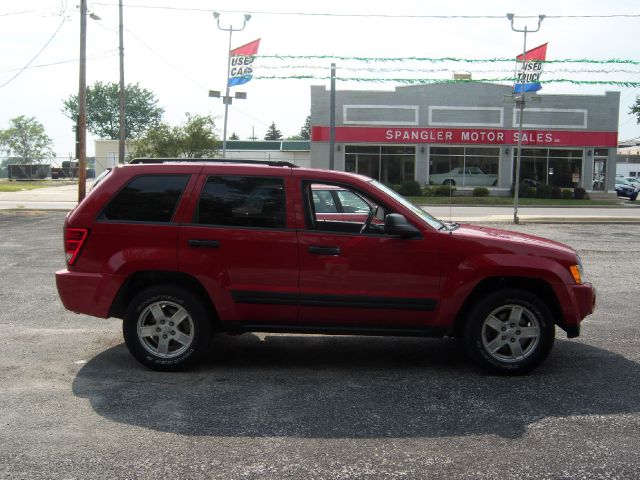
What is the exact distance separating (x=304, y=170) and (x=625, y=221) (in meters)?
20.9

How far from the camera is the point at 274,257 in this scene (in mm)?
5508

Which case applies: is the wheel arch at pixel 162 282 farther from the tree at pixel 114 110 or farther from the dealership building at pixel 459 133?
the tree at pixel 114 110

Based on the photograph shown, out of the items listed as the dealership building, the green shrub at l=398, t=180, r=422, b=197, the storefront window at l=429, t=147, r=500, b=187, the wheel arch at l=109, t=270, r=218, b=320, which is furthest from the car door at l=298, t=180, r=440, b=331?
the storefront window at l=429, t=147, r=500, b=187

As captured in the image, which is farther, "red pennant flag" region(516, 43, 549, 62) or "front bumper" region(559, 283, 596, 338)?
"red pennant flag" region(516, 43, 549, 62)

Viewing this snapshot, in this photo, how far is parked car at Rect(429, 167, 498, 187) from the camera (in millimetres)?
42312

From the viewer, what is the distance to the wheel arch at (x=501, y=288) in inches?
222

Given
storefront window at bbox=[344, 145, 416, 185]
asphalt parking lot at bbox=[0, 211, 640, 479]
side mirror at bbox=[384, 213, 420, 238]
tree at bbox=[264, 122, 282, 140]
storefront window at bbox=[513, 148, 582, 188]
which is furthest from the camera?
tree at bbox=[264, 122, 282, 140]

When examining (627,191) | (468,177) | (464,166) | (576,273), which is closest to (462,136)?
(464,166)

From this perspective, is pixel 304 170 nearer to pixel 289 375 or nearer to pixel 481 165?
pixel 289 375

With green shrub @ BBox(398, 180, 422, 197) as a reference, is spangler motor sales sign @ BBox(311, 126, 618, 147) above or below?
above

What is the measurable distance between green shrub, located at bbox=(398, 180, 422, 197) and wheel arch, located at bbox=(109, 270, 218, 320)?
34.4 meters

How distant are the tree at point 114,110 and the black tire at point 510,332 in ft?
310

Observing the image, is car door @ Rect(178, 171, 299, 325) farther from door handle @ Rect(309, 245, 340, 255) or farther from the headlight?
the headlight

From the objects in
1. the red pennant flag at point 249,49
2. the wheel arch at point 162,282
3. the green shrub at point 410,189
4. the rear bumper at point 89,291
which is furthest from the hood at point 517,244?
the green shrub at point 410,189
